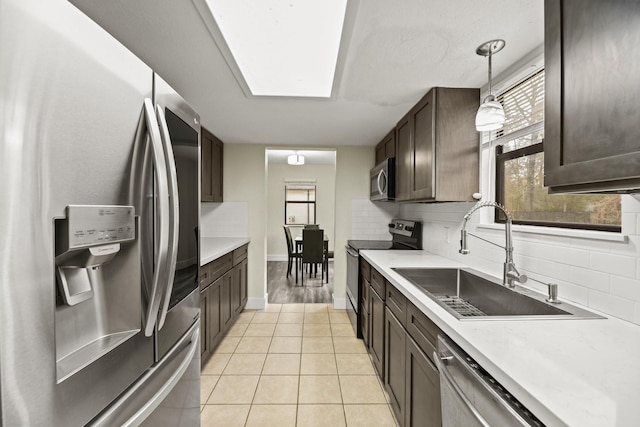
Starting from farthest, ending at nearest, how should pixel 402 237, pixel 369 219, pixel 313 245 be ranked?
pixel 313 245, pixel 369 219, pixel 402 237

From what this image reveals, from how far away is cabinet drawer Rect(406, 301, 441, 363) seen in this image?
3.99 feet

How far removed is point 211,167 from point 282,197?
411 centimetres

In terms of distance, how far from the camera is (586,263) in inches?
48.2

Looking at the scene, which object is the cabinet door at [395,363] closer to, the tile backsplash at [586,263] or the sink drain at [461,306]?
the sink drain at [461,306]

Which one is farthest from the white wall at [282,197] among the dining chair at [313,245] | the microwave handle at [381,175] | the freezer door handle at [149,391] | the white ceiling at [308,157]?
the freezer door handle at [149,391]

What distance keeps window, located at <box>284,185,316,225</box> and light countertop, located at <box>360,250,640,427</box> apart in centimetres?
638

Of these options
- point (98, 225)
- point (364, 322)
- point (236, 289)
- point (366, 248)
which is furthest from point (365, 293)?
point (98, 225)

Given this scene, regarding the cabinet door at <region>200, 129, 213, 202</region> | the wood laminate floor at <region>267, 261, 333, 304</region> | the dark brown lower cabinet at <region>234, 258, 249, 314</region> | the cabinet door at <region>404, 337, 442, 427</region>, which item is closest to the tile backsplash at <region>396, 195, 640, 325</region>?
the cabinet door at <region>404, 337, 442, 427</region>

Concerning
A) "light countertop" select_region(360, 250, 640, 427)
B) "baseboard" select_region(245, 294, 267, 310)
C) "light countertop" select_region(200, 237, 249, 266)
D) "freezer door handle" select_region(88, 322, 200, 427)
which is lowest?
"baseboard" select_region(245, 294, 267, 310)

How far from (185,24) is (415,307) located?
1692 mm

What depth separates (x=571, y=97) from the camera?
818 millimetres

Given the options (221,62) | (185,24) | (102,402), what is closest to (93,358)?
(102,402)

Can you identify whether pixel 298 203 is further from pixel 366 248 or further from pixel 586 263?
pixel 586 263

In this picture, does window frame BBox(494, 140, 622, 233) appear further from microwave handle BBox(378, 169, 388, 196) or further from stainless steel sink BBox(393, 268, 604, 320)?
microwave handle BBox(378, 169, 388, 196)
